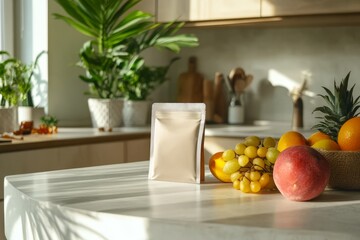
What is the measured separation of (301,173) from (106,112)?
7.57 feet

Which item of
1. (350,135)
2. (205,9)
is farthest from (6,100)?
(350,135)

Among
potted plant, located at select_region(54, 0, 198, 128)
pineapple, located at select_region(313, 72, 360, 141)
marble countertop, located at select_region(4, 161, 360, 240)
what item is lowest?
marble countertop, located at select_region(4, 161, 360, 240)

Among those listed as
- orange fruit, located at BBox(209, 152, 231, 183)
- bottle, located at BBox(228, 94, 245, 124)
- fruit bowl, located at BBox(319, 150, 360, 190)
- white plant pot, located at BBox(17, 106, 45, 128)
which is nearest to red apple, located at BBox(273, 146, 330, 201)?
fruit bowl, located at BBox(319, 150, 360, 190)

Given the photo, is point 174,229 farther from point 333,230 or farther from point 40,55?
point 40,55

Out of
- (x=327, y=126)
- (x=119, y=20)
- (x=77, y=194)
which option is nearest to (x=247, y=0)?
(x=119, y=20)

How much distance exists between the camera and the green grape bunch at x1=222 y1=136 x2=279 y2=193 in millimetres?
1442

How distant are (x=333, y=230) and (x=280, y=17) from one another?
8.23 feet

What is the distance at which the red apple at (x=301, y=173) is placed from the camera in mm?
1313

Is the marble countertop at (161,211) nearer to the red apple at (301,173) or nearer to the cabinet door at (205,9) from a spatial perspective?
the red apple at (301,173)

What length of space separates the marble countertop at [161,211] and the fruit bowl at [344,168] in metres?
0.03

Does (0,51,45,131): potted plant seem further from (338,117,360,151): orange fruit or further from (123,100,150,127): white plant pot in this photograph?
(338,117,360,151): orange fruit

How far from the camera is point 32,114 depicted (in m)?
3.32

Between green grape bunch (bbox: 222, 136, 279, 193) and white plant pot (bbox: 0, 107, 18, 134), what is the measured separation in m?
1.88

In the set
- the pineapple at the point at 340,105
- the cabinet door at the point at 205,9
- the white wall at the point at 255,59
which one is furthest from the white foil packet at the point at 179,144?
the white wall at the point at 255,59
